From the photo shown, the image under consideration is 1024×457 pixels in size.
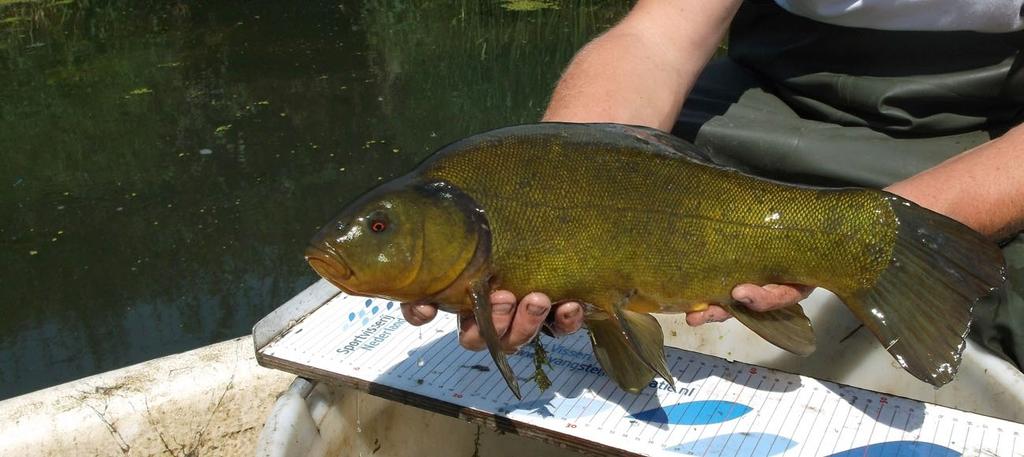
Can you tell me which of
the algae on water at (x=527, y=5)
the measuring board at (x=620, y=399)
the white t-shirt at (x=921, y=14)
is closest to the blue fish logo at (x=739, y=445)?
the measuring board at (x=620, y=399)

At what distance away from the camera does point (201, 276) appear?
154 inches

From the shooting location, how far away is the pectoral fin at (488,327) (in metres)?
1.61

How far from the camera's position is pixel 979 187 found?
197 cm

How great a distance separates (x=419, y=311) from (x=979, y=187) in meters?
1.14

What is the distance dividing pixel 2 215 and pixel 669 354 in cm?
351

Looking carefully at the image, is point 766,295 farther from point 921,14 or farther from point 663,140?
point 921,14

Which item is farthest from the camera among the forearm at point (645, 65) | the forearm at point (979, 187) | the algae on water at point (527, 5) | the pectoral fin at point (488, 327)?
the algae on water at point (527, 5)

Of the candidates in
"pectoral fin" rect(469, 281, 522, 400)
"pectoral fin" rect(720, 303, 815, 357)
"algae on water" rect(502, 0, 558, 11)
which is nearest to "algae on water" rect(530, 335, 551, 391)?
"pectoral fin" rect(469, 281, 522, 400)

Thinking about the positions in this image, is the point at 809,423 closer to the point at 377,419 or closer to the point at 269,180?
the point at 377,419

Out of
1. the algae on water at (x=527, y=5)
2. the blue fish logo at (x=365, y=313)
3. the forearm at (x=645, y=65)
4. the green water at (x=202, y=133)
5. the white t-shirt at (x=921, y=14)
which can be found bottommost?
the green water at (x=202, y=133)

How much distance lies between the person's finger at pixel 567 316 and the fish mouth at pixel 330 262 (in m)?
0.37

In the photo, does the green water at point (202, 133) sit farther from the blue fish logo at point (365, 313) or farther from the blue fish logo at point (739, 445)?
the blue fish logo at point (739, 445)

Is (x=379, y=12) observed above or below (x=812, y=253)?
below

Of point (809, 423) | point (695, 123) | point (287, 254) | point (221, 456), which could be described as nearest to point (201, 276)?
point (287, 254)
